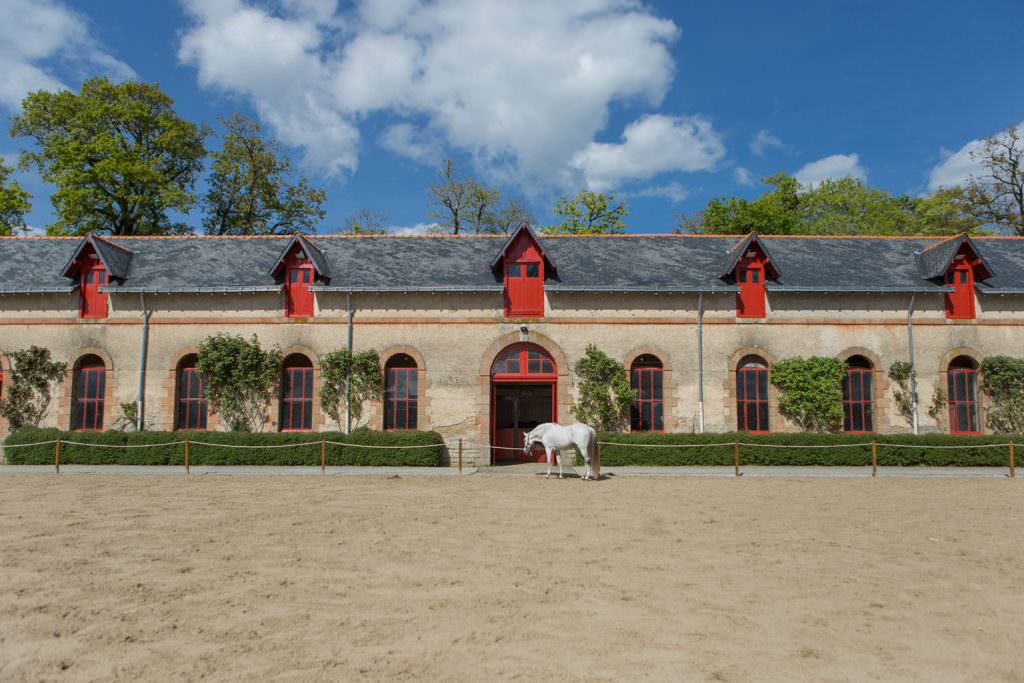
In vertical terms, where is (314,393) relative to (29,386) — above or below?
below

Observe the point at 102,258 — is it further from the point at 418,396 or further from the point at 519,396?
the point at 519,396

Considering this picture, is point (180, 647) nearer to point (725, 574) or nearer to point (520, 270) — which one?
point (725, 574)

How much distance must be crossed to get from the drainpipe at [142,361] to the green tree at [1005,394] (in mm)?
26705

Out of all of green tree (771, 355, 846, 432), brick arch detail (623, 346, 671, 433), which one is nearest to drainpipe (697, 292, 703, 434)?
brick arch detail (623, 346, 671, 433)

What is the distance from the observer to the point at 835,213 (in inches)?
1837

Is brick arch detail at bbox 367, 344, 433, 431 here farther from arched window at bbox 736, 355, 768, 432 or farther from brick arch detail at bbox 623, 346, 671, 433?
arched window at bbox 736, 355, 768, 432

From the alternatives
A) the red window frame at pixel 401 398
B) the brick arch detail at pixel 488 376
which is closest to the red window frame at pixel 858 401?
the brick arch detail at pixel 488 376

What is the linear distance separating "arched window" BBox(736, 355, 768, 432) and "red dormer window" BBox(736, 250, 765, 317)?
5.00 feet

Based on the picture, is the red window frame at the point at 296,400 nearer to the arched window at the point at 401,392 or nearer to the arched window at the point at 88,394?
the arched window at the point at 401,392

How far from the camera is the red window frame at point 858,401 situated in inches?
760

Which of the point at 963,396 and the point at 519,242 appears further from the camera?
the point at 519,242

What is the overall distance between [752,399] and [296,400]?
14.6 m

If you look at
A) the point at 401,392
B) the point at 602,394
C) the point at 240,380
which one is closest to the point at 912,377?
the point at 602,394

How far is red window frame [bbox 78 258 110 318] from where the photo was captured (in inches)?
773
